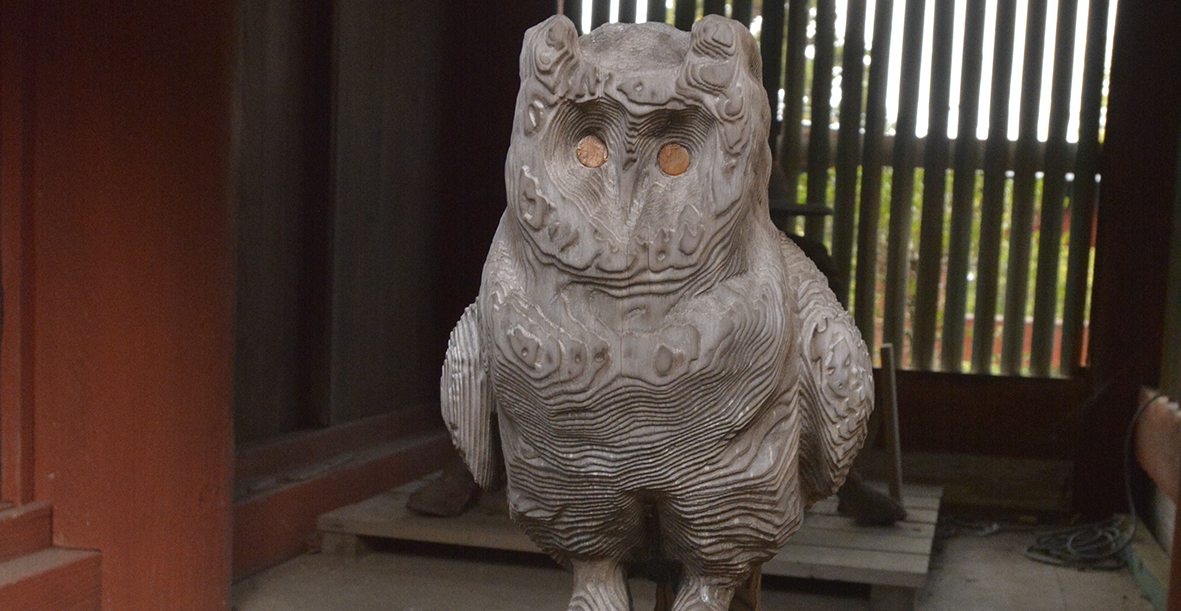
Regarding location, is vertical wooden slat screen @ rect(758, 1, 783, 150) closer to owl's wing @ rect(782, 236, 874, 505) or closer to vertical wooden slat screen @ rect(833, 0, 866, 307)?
vertical wooden slat screen @ rect(833, 0, 866, 307)

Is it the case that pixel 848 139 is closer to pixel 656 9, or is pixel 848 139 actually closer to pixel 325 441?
pixel 656 9

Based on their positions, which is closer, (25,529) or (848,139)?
(25,529)

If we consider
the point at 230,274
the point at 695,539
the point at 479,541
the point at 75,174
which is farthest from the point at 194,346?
the point at 695,539

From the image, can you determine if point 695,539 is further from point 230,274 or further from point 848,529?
point 848,529

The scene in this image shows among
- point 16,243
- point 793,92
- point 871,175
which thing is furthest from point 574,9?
point 16,243

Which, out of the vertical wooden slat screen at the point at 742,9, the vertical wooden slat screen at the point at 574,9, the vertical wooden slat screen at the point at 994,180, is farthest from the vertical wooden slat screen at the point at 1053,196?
the vertical wooden slat screen at the point at 574,9

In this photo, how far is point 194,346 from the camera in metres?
2.76

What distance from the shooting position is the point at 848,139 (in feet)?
15.3

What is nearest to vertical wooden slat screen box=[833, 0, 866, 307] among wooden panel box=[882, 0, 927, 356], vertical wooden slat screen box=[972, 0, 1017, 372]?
wooden panel box=[882, 0, 927, 356]

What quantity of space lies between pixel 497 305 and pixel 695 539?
451mm

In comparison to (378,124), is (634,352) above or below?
below

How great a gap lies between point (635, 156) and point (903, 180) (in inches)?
128

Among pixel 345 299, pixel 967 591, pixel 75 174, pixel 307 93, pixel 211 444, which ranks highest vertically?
pixel 307 93

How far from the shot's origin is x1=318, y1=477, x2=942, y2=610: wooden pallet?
3.17 m
